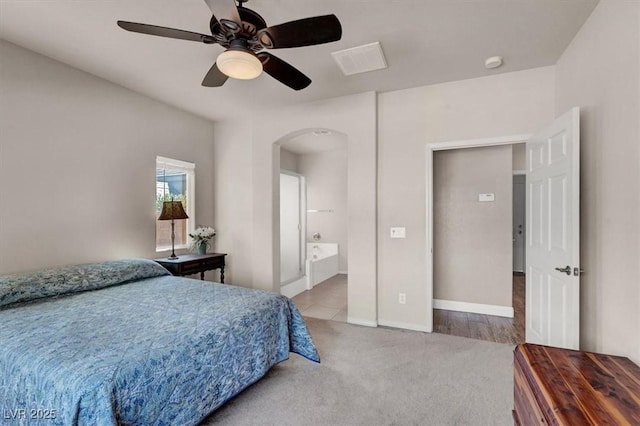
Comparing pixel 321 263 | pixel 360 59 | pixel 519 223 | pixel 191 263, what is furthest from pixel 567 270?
pixel 519 223

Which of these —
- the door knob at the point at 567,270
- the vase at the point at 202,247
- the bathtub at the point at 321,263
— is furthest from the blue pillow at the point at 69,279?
the door knob at the point at 567,270

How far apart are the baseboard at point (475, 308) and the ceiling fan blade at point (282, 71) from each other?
343 centimetres

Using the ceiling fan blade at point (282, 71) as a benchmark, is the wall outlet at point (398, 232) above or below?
below

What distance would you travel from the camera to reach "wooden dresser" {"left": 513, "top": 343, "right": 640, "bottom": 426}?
114 centimetres

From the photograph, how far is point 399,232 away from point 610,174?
1864 millimetres

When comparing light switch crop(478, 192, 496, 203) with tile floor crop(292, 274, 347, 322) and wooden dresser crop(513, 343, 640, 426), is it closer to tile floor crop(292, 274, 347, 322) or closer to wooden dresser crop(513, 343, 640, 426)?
tile floor crop(292, 274, 347, 322)

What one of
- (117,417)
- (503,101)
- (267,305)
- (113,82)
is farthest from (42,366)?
(503,101)

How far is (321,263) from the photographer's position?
18.6 feet

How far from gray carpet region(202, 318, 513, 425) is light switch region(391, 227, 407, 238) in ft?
3.55

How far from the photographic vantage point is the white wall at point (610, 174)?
5.39 feet

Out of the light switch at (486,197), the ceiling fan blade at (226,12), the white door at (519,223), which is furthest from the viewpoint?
the white door at (519,223)

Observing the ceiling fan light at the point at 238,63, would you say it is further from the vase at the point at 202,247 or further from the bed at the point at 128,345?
the vase at the point at 202,247

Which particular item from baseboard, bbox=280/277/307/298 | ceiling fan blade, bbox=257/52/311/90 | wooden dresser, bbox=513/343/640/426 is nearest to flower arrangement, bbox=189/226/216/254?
baseboard, bbox=280/277/307/298

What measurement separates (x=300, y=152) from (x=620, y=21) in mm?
5284
